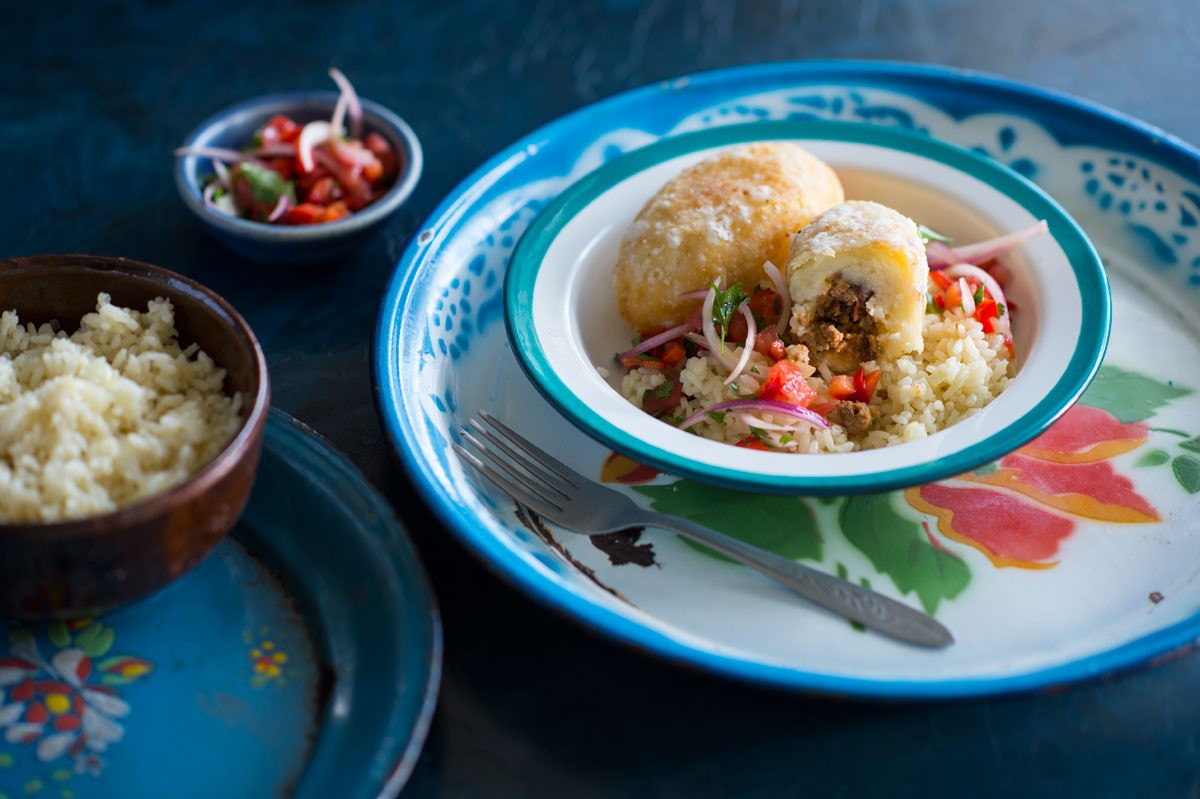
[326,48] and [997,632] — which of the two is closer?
[997,632]

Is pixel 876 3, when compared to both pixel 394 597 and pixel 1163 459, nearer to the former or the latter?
pixel 1163 459

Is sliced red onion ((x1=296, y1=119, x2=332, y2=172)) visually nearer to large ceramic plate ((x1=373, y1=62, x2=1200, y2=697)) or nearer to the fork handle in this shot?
large ceramic plate ((x1=373, y1=62, x2=1200, y2=697))

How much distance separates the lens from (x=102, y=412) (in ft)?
6.70

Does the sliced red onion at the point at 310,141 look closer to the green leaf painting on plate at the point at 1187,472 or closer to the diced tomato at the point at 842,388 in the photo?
the diced tomato at the point at 842,388

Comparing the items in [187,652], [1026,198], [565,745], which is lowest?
[187,652]

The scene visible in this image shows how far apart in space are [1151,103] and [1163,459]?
1.93 metres

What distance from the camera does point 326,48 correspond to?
4219 millimetres

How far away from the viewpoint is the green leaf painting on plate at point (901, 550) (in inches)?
84.5

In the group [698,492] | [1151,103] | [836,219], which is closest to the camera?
[698,492]

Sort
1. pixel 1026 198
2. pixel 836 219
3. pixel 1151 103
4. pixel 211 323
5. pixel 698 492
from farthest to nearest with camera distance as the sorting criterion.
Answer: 1. pixel 1151 103
2. pixel 1026 198
3. pixel 836 219
4. pixel 698 492
5. pixel 211 323

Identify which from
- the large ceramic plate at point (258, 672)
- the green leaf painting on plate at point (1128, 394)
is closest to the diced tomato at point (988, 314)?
the green leaf painting on plate at point (1128, 394)

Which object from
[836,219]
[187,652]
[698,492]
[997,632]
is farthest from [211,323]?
[997,632]

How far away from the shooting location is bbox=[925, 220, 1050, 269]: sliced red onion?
9.10 ft

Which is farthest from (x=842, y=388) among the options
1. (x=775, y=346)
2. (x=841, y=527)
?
(x=841, y=527)
